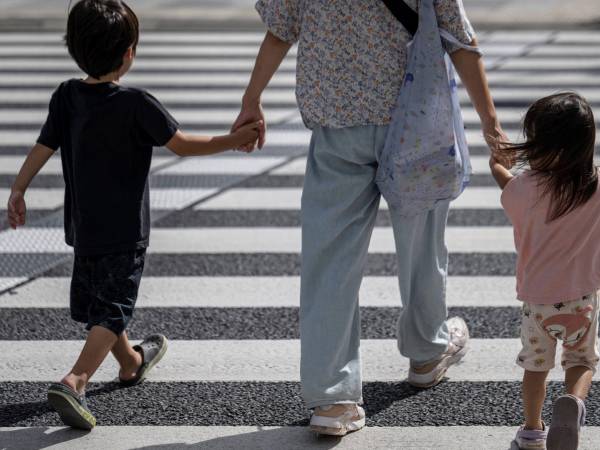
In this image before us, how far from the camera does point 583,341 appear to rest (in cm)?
342

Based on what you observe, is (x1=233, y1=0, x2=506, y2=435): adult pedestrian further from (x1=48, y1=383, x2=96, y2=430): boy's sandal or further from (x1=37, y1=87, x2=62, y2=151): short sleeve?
(x1=48, y1=383, x2=96, y2=430): boy's sandal

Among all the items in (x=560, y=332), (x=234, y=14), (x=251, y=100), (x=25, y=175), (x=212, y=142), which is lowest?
(x=560, y=332)

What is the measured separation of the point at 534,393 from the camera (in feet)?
11.3

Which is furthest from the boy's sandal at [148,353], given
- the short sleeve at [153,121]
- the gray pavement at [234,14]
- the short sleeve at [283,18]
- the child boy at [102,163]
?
the gray pavement at [234,14]

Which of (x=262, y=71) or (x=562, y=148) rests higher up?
(x=262, y=71)

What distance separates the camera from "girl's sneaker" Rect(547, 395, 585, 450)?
3277 mm

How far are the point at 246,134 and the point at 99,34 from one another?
57cm

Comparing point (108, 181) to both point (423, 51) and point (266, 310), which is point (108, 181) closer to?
point (423, 51)

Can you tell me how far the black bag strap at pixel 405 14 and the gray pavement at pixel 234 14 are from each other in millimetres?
11993

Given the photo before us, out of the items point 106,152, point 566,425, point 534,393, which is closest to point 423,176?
point 534,393

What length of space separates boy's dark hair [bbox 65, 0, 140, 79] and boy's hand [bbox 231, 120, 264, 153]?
439mm

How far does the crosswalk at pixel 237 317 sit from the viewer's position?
3756mm

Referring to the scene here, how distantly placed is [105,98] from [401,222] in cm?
101

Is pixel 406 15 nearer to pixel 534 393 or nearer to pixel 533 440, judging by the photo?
pixel 534 393
